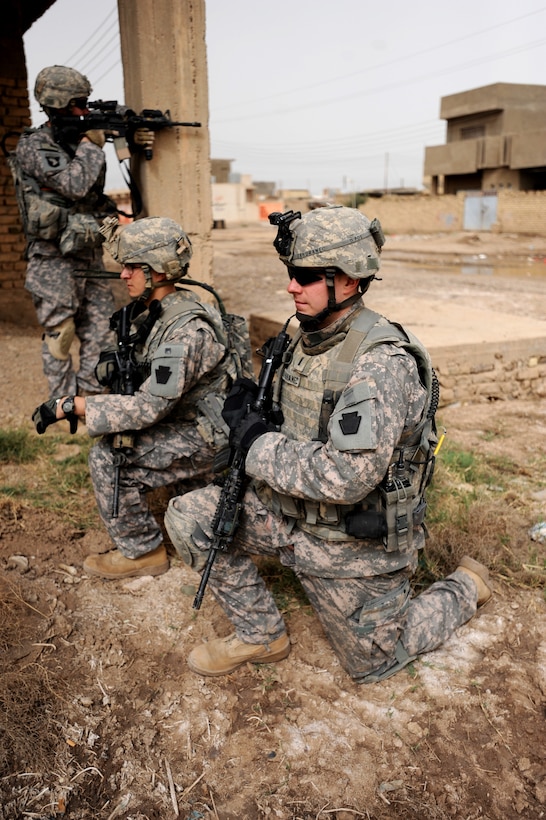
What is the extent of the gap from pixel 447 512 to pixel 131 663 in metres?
1.69

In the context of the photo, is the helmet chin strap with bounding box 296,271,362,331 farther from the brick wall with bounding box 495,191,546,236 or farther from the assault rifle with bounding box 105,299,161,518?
the brick wall with bounding box 495,191,546,236

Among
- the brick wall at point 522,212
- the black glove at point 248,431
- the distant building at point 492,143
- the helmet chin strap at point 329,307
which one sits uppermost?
the distant building at point 492,143

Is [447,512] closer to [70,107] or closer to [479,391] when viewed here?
[479,391]

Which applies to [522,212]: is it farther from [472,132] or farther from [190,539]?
[190,539]

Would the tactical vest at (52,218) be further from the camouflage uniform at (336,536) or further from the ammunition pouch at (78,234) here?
the camouflage uniform at (336,536)

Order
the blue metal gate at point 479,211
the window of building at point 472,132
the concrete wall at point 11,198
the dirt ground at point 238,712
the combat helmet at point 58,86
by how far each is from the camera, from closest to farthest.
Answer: the dirt ground at point 238,712 → the combat helmet at point 58,86 → the concrete wall at point 11,198 → the blue metal gate at point 479,211 → the window of building at point 472,132

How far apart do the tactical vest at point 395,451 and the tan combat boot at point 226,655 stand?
510 mm

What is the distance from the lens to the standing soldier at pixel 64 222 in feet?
13.2

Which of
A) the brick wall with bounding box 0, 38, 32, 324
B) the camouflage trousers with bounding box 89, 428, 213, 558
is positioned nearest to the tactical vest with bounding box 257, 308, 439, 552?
the camouflage trousers with bounding box 89, 428, 213, 558

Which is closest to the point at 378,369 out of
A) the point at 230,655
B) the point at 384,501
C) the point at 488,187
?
the point at 384,501

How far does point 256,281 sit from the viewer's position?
429 inches

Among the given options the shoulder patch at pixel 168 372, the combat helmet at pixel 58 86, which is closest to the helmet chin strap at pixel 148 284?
the shoulder patch at pixel 168 372

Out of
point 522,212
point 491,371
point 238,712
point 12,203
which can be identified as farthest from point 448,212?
point 238,712

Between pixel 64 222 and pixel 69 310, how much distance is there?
564 millimetres
